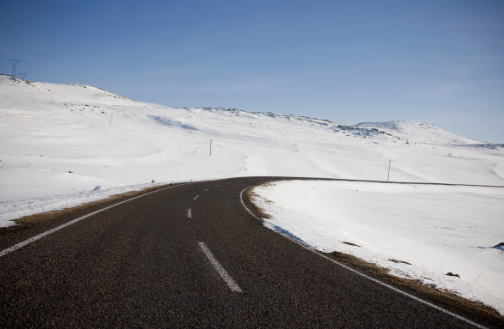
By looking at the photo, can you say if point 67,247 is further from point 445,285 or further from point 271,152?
point 271,152

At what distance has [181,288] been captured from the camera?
4496 millimetres

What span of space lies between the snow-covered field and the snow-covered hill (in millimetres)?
273

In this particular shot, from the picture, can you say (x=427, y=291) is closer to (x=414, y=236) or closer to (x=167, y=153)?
(x=414, y=236)

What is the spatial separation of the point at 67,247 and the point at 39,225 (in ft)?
8.85

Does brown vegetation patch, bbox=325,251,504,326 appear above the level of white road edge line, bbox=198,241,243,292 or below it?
below

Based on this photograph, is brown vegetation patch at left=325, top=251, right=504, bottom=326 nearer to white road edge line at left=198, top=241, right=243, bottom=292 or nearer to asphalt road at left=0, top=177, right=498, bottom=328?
asphalt road at left=0, top=177, right=498, bottom=328

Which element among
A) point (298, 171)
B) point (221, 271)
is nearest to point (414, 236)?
point (221, 271)

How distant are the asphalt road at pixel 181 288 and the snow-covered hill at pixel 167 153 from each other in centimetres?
456

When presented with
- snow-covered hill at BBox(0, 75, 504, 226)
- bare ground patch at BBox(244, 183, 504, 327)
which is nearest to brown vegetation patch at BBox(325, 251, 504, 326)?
bare ground patch at BBox(244, 183, 504, 327)

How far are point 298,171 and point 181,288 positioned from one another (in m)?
61.8

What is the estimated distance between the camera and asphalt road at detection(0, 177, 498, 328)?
3.65 metres

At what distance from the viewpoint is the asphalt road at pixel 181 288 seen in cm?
365

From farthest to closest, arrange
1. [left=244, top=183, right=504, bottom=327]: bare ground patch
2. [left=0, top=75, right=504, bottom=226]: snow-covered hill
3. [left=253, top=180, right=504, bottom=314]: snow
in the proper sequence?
[left=0, top=75, right=504, bottom=226]: snow-covered hill → [left=253, top=180, right=504, bottom=314]: snow → [left=244, top=183, right=504, bottom=327]: bare ground patch

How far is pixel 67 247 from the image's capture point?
5996 mm
